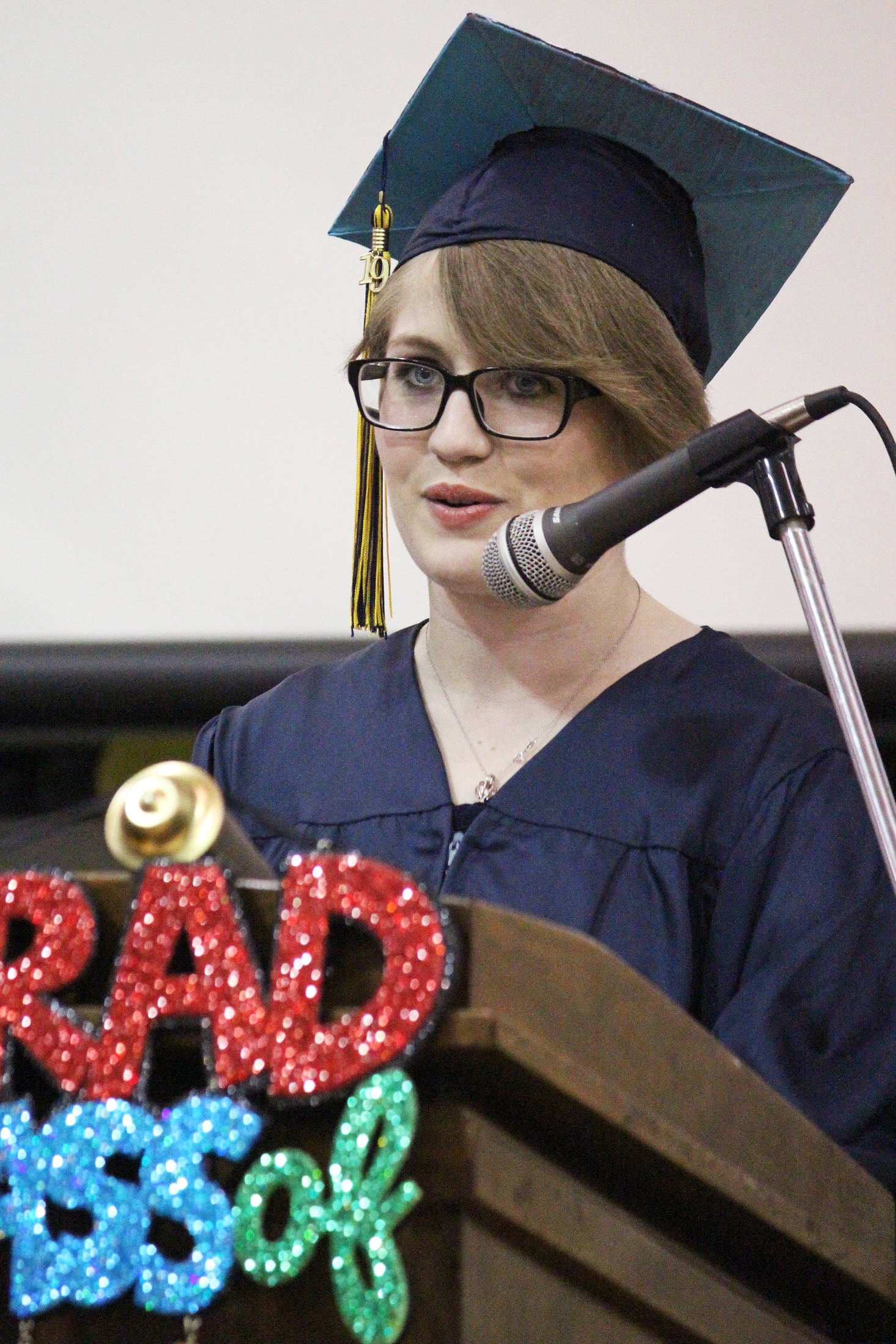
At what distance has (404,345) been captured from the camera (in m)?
1.48

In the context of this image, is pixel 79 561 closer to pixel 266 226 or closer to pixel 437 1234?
pixel 266 226

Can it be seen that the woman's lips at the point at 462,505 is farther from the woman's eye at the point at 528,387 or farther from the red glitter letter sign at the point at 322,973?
the red glitter letter sign at the point at 322,973

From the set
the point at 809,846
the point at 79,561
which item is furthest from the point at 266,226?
the point at 809,846

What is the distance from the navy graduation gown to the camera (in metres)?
1.22

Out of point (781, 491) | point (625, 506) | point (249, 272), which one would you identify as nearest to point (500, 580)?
point (625, 506)

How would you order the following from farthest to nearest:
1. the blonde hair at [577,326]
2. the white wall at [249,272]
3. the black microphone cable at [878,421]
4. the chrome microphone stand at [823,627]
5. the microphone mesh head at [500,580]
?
the white wall at [249,272] → the blonde hair at [577,326] → the microphone mesh head at [500,580] → the black microphone cable at [878,421] → the chrome microphone stand at [823,627]

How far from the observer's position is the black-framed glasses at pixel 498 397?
143cm

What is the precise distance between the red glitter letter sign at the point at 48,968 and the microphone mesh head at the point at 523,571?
0.45m

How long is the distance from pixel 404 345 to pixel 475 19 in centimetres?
30

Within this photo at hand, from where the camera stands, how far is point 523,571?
3.69 ft

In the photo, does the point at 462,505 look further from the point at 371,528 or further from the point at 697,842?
the point at 697,842

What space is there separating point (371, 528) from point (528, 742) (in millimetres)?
326

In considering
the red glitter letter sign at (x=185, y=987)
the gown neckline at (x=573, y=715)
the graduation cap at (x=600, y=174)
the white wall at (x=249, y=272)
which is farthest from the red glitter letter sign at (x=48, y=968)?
the white wall at (x=249, y=272)

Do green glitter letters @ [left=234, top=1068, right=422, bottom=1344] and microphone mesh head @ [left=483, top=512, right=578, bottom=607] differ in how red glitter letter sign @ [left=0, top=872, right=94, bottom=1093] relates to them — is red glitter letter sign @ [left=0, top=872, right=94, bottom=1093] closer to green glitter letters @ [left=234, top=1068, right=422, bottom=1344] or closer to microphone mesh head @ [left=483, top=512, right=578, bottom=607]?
green glitter letters @ [left=234, top=1068, right=422, bottom=1344]
